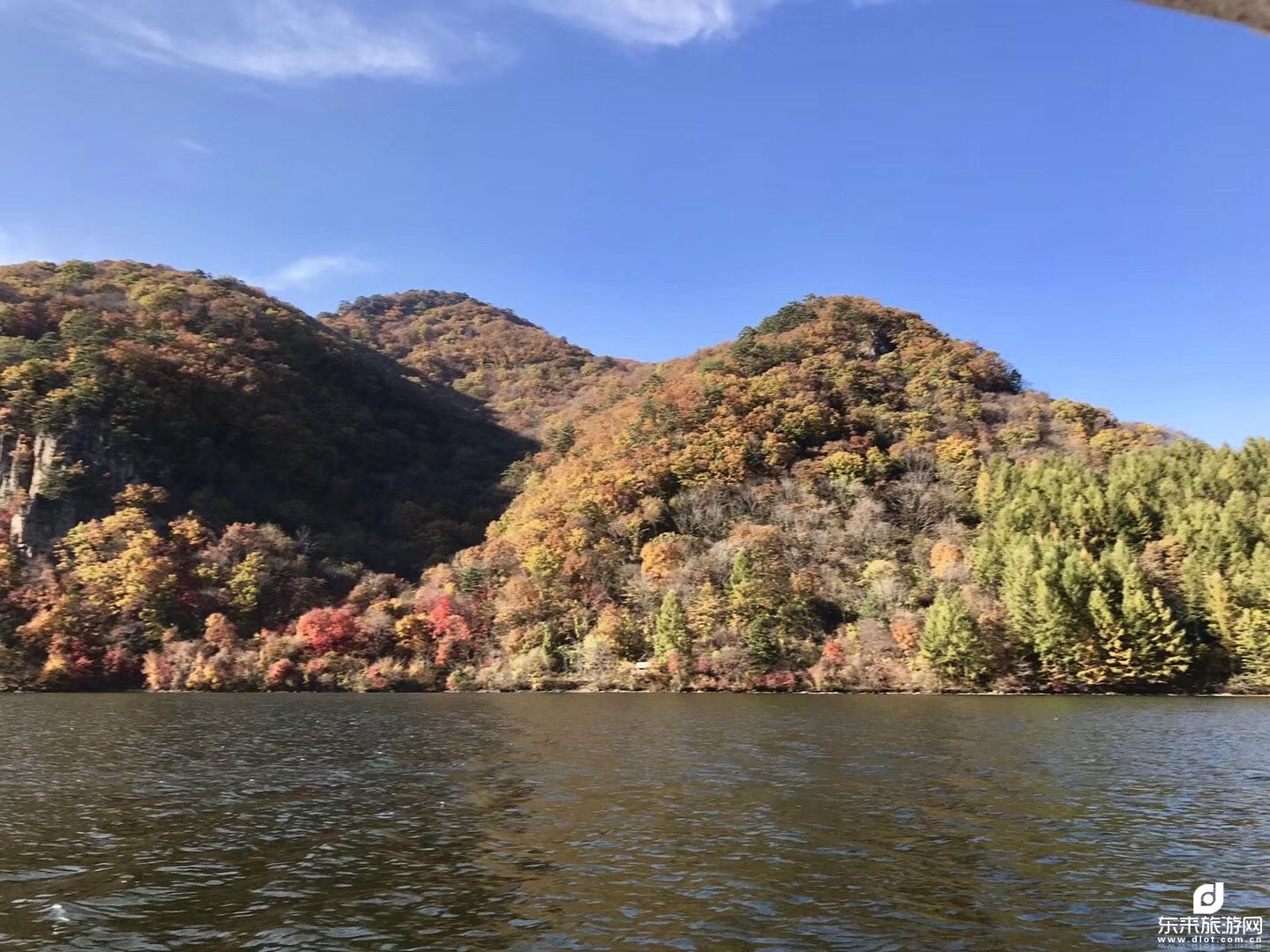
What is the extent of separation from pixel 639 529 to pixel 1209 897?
96281mm

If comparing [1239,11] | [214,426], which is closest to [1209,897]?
[1239,11]

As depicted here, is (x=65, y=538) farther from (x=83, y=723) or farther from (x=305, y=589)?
(x=83, y=723)

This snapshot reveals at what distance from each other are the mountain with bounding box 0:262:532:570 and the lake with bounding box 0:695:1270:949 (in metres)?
90.2

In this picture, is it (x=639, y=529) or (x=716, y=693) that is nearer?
(x=716, y=693)

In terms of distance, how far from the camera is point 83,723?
50.8 metres

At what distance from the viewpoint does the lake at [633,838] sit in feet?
51.7

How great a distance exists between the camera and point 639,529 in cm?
11231

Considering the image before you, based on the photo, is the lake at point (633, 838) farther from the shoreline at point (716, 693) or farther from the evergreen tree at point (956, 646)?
the evergreen tree at point (956, 646)

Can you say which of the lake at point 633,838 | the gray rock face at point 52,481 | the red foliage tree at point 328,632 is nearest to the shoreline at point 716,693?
the red foliage tree at point 328,632

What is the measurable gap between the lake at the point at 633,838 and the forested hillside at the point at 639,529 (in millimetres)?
38149

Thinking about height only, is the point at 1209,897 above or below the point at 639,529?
below

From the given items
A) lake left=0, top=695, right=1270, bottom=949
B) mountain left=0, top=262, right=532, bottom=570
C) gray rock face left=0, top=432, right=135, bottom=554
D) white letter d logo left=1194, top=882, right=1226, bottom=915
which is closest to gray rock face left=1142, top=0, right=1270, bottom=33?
lake left=0, top=695, right=1270, bottom=949

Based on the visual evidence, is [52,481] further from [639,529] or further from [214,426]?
[639,529]

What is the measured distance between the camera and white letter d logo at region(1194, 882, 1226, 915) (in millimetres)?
16125
